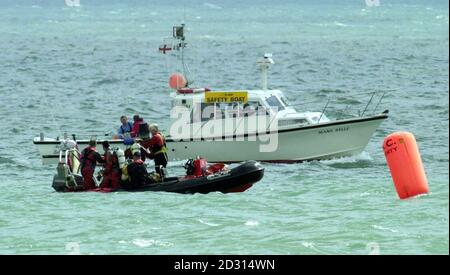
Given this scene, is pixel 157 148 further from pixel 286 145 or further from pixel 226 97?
pixel 286 145

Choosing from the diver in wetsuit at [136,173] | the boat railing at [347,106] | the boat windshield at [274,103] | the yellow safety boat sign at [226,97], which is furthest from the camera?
the boat railing at [347,106]

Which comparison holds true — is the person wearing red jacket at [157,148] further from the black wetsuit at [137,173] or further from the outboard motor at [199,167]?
the black wetsuit at [137,173]

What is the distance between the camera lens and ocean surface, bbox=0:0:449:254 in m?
23.5

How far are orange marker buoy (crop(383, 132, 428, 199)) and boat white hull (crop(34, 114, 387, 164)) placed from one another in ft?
28.6

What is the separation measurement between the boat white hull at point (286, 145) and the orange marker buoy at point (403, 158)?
28.6ft

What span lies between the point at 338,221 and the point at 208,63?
166 ft

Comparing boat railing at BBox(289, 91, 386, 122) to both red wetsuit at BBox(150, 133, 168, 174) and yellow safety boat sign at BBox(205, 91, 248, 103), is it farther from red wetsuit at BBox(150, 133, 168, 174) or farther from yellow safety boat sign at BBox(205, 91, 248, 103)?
red wetsuit at BBox(150, 133, 168, 174)

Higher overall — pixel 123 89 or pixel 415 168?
pixel 415 168

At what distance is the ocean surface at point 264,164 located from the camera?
23.5 metres

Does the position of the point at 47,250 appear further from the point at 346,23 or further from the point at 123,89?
the point at 346,23

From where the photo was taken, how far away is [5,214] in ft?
86.2

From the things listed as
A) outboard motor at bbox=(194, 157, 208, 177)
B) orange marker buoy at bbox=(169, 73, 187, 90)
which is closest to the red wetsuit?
outboard motor at bbox=(194, 157, 208, 177)

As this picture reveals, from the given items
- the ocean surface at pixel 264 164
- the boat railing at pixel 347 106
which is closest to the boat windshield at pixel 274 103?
the ocean surface at pixel 264 164
